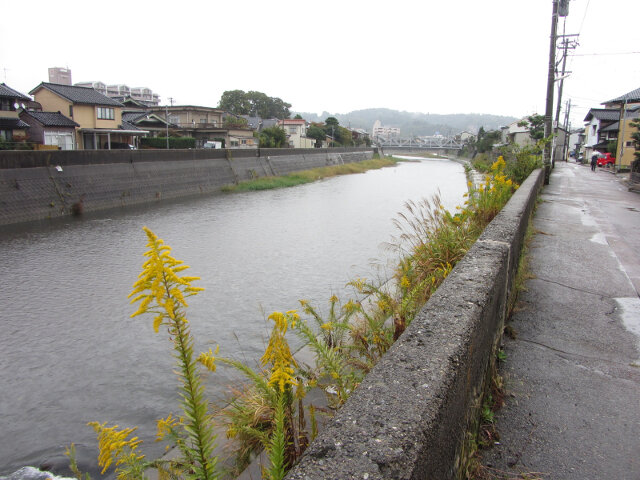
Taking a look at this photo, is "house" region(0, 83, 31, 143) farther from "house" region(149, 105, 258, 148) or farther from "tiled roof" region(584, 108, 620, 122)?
"tiled roof" region(584, 108, 620, 122)

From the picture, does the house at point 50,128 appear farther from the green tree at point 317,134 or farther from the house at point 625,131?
the green tree at point 317,134

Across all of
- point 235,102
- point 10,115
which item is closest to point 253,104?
point 235,102

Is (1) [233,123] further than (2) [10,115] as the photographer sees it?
Yes

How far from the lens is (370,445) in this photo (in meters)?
1.28

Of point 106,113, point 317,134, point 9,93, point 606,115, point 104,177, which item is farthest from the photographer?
point 317,134

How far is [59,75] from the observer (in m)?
73.7

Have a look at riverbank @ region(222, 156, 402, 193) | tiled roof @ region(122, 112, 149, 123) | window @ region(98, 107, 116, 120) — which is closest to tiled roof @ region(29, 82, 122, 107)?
window @ region(98, 107, 116, 120)

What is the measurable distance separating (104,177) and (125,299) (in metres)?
10.7

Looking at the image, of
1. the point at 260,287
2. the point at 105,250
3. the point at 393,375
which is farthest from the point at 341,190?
the point at 393,375

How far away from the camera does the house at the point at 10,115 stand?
26328mm

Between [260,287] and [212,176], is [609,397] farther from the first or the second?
[212,176]

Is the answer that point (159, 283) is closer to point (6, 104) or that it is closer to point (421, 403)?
point (421, 403)

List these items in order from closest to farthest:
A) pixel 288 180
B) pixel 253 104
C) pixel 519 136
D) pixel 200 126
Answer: pixel 288 180
pixel 200 126
pixel 519 136
pixel 253 104

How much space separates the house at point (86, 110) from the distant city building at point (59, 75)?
4326 centimetres
